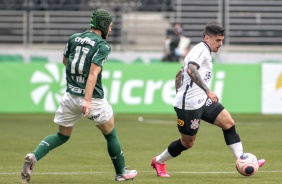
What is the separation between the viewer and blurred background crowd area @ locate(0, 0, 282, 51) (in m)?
32.5

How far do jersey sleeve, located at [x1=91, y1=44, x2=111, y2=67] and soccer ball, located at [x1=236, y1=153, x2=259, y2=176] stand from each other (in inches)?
89.9

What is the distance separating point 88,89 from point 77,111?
0.54 m

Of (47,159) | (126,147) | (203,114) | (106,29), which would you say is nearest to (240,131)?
(126,147)

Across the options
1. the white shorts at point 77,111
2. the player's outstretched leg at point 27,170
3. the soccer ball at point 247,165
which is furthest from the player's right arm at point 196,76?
the player's outstretched leg at point 27,170

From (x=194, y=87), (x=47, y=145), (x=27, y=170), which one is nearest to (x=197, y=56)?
(x=194, y=87)

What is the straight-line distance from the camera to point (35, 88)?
2372 centimetres

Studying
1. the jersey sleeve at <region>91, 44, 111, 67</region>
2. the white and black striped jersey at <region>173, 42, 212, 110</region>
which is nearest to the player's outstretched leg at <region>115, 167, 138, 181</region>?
the white and black striped jersey at <region>173, 42, 212, 110</region>

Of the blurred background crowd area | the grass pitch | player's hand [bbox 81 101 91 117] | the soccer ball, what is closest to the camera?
player's hand [bbox 81 101 91 117]

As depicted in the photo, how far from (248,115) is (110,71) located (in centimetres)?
394

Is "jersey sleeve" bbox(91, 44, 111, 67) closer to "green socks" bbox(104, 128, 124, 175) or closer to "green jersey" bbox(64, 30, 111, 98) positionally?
"green jersey" bbox(64, 30, 111, 98)

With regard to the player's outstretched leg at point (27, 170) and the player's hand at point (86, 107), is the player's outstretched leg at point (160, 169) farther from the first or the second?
the player's outstretched leg at point (27, 170)

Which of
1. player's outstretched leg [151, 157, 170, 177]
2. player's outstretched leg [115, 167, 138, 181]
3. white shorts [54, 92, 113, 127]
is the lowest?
player's outstretched leg [151, 157, 170, 177]

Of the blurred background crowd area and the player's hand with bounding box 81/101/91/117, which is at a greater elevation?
the player's hand with bounding box 81/101/91/117

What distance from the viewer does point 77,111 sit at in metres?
11.0
